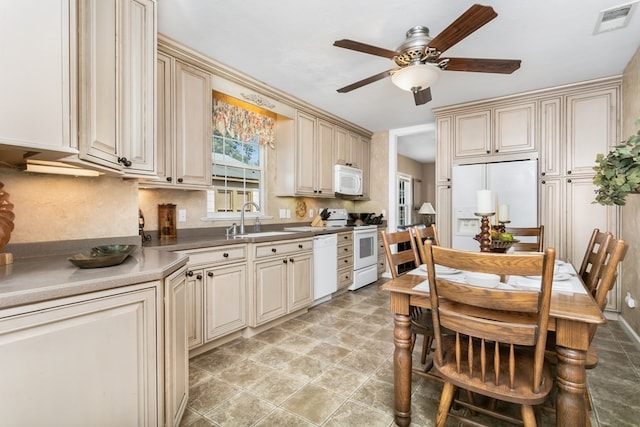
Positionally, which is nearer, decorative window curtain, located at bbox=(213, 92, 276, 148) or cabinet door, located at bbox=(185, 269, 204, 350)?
cabinet door, located at bbox=(185, 269, 204, 350)

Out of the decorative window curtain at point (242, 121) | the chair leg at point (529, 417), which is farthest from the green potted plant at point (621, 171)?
the decorative window curtain at point (242, 121)

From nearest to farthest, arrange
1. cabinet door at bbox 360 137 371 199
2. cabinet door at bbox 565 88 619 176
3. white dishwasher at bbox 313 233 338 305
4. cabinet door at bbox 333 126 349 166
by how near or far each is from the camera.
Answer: cabinet door at bbox 565 88 619 176 < white dishwasher at bbox 313 233 338 305 < cabinet door at bbox 333 126 349 166 < cabinet door at bbox 360 137 371 199

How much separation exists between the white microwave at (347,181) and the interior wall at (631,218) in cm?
293

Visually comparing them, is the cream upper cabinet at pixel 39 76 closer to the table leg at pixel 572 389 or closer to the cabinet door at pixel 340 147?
the table leg at pixel 572 389

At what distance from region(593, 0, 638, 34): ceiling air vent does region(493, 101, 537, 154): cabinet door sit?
4.04 ft

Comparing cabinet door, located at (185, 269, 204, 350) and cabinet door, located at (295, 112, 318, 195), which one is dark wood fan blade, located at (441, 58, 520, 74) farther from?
cabinet door, located at (185, 269, 204, 350)

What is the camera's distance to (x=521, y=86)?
3.21 m

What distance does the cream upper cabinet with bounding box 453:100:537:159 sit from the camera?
3.40 m

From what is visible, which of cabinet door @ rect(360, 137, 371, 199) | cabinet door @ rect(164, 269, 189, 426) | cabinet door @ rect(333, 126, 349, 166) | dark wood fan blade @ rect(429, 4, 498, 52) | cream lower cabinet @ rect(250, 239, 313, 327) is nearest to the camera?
cabinet door @ rect(164, 269, 189, 426)

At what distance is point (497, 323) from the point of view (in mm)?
1077

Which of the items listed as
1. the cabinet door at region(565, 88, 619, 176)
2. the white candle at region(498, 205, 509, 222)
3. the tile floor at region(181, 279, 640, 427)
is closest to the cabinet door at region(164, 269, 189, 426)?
the tile floor at region(181, 279, 640, 427)

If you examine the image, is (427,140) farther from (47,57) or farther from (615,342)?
(47,57)

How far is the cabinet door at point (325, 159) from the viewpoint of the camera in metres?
3.96

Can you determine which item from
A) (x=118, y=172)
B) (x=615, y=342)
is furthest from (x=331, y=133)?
(x=615, y=342)
